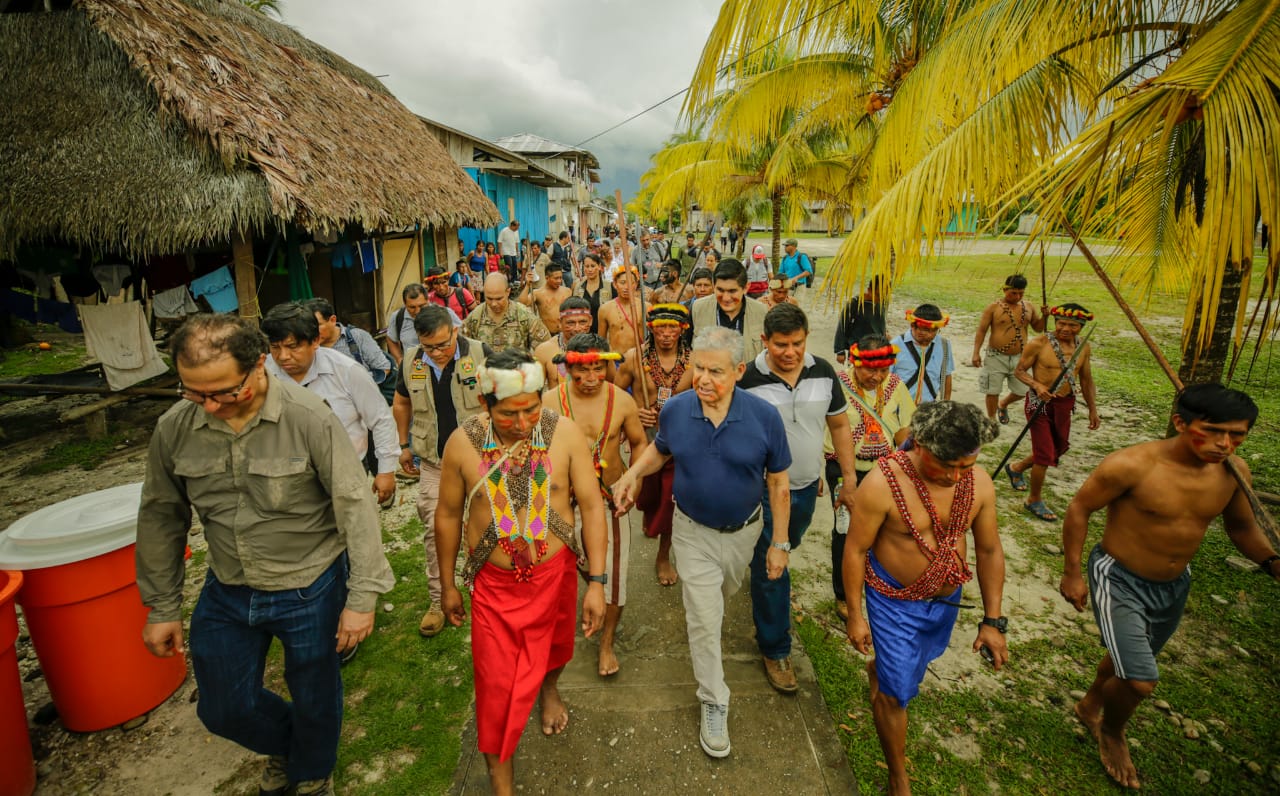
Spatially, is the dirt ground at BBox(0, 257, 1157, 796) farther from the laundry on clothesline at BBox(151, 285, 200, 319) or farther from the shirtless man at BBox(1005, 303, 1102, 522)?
the laundry on clothesline at BBox(151, 285, 200, 319)

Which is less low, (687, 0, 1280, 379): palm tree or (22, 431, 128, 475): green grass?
(687, 0, 1280, 379): palm tree

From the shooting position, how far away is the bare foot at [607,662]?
3.46 meters

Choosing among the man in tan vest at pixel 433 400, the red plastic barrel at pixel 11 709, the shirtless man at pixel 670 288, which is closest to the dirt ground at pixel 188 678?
the red plastic barrel at pixel 11 709

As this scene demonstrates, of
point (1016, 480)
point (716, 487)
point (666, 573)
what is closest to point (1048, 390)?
point (1016, 480)

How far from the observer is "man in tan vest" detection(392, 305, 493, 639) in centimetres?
383

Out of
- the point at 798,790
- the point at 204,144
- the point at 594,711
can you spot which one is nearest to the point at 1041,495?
the point at 798,790

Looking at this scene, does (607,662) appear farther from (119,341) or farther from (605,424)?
(119,341)

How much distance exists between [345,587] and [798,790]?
7.65ft

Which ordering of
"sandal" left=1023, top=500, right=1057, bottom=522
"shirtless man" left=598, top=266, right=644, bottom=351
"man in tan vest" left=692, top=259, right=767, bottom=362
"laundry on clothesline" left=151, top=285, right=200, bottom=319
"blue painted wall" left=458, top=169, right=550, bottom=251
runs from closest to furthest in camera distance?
"man in tan vest" left=692, top=259, right=767, bottom=362
"sandal" left=1023, top=500, right=1057, bottom=522
"shirtless man" left=598, top=266, right=644, bottom=351
"laundry on clothesline" left=151, top=285, right=200, bottom=319
"blue painted wall" left=458, top=169, right=550, bottom=251

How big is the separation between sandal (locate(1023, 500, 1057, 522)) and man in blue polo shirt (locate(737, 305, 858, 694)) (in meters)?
3.00

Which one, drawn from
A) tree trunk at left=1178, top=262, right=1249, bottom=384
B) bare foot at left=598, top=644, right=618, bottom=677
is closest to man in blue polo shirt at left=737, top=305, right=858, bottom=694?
bare foot at left=598, top=644, right=618, bottom=677

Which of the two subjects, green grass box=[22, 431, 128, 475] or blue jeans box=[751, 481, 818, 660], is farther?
green grass box=[22, 431, 128, 475]

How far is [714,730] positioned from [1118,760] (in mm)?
1956

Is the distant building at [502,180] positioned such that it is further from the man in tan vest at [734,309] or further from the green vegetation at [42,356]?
the man in tan vest at [734,309]
